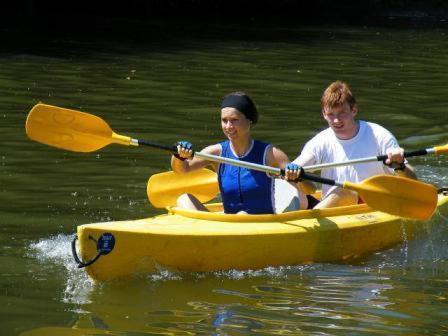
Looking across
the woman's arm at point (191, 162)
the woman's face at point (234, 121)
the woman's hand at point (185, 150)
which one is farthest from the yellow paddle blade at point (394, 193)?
the woman's hand at point (185, 150)

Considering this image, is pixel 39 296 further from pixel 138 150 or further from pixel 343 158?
pixel 138 150

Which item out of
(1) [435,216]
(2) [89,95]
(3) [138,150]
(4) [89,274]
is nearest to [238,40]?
(2) [89,95]

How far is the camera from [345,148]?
7918mm

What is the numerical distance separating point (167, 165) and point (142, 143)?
9.09 feet

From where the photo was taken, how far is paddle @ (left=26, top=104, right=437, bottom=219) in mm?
7504

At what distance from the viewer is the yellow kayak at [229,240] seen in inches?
269

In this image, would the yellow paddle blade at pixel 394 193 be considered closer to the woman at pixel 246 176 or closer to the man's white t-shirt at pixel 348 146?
the man's white t-shirt at pixel 348 146

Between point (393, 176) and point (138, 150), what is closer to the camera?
point (393, 176)

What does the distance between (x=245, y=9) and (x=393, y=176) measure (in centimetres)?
2189

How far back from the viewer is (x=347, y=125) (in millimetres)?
7836

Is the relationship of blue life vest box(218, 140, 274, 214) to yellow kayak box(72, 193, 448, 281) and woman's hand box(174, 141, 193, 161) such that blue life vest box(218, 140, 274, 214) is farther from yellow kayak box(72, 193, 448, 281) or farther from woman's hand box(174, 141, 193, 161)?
woman's hand box(174, 141, 193, 161)

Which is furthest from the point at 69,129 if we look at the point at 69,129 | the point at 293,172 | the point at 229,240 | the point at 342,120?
the point at 342,120

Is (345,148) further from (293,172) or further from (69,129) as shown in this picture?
(69,129)

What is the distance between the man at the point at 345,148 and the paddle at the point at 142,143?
0.24m
